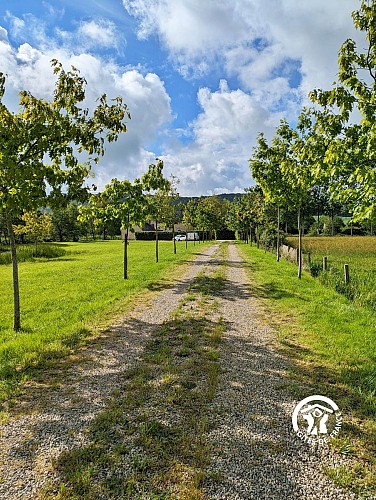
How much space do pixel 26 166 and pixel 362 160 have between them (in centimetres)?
624

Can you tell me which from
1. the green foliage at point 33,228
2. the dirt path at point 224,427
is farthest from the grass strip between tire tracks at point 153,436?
the green foliage at point 33,228

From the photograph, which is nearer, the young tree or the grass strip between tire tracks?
the grass strip between tire tracks

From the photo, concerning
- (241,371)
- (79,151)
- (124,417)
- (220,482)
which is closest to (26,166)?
(79,151)

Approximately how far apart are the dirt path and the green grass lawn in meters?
0.29

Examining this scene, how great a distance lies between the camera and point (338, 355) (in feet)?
19.4

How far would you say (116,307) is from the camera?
31.1ft

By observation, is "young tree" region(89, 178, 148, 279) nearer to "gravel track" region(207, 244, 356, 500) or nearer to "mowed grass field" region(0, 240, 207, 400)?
"mowed grass field" region(0, 240, 207, 400)

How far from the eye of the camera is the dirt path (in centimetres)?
300

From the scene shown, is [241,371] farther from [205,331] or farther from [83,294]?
[83,294]

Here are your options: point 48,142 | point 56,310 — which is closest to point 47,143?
point 48,142

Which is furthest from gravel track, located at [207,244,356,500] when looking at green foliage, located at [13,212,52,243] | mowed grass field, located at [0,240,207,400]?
green foliage, located at [13,212,52,243]

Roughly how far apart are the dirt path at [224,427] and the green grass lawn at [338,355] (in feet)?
0.96

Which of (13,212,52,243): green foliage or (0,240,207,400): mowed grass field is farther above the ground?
(13,212,52,243): green foliage

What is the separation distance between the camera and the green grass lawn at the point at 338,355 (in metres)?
3.57
